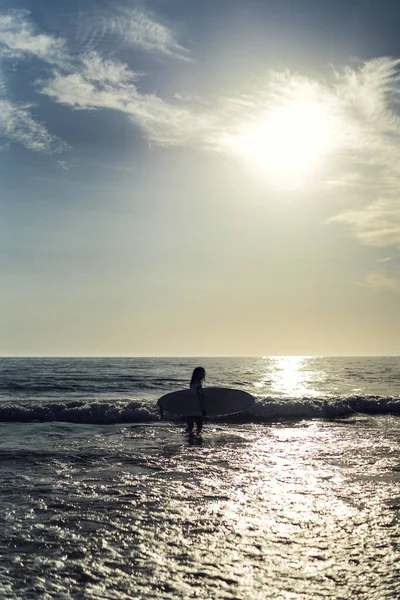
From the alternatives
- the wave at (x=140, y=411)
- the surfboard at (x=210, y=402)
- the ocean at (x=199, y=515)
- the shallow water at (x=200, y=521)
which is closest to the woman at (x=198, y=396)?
the surfboard at (x=210, y=402)

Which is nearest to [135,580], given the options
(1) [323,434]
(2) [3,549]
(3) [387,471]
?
(2) [3,549]

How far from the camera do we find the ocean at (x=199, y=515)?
4.85m

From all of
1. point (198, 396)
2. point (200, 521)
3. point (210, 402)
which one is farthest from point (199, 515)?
point (210, 402)

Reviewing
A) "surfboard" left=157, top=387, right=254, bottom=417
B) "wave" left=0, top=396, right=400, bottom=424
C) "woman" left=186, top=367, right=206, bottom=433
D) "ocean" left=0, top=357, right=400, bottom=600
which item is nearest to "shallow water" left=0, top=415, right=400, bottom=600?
"ocean" left=0, top=357, right=400, bottom=600

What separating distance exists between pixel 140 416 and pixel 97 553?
51.9ft

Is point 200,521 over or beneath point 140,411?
over

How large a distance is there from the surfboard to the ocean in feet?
4.82

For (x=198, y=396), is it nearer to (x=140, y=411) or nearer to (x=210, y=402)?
(x=210, y=402)

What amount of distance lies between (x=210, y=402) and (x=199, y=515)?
10403mm

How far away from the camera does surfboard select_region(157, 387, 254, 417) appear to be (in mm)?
16953

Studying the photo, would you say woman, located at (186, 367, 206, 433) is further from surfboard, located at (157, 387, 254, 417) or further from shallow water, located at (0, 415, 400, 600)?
shallow water, located at (0, 415, 400, 600)

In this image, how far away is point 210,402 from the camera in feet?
57.2

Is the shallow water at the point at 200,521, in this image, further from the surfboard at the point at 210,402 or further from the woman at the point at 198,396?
the surfboard at the point at 210,402

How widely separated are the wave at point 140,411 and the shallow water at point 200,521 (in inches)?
324
